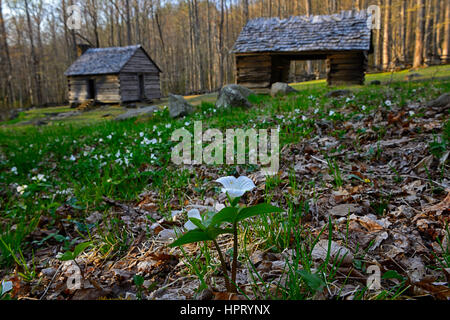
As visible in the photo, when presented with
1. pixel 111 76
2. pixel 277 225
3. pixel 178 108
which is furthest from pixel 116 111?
pixel 277 225

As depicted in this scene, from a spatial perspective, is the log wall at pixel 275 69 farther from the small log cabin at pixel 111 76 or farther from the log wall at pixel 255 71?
the small log cabin at pixel 111 76

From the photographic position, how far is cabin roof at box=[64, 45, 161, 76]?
884 inches

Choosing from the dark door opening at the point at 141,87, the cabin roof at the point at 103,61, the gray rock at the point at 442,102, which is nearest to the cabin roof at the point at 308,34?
the cabin roof at the point at 103,61

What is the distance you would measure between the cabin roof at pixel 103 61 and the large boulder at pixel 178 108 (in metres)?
14.3

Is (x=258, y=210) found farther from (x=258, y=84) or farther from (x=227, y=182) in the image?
(x=258, y=84)

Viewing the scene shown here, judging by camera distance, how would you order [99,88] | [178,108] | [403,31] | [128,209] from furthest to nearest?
[403,31]
[99,88]
[178,108]
[128,209]

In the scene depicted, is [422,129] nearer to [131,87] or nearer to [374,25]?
[374,25]

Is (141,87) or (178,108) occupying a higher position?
(141,87)

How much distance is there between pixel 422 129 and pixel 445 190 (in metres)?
1.82

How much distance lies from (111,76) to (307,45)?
47.1 feet

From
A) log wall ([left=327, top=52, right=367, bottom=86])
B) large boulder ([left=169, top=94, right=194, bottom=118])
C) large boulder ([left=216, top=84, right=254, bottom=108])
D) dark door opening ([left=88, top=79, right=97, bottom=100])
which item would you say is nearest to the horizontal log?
log wall ([left=327, top=52, right=367, bottom=86])

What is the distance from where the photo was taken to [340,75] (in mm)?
16375

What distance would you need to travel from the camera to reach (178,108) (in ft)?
31.2
